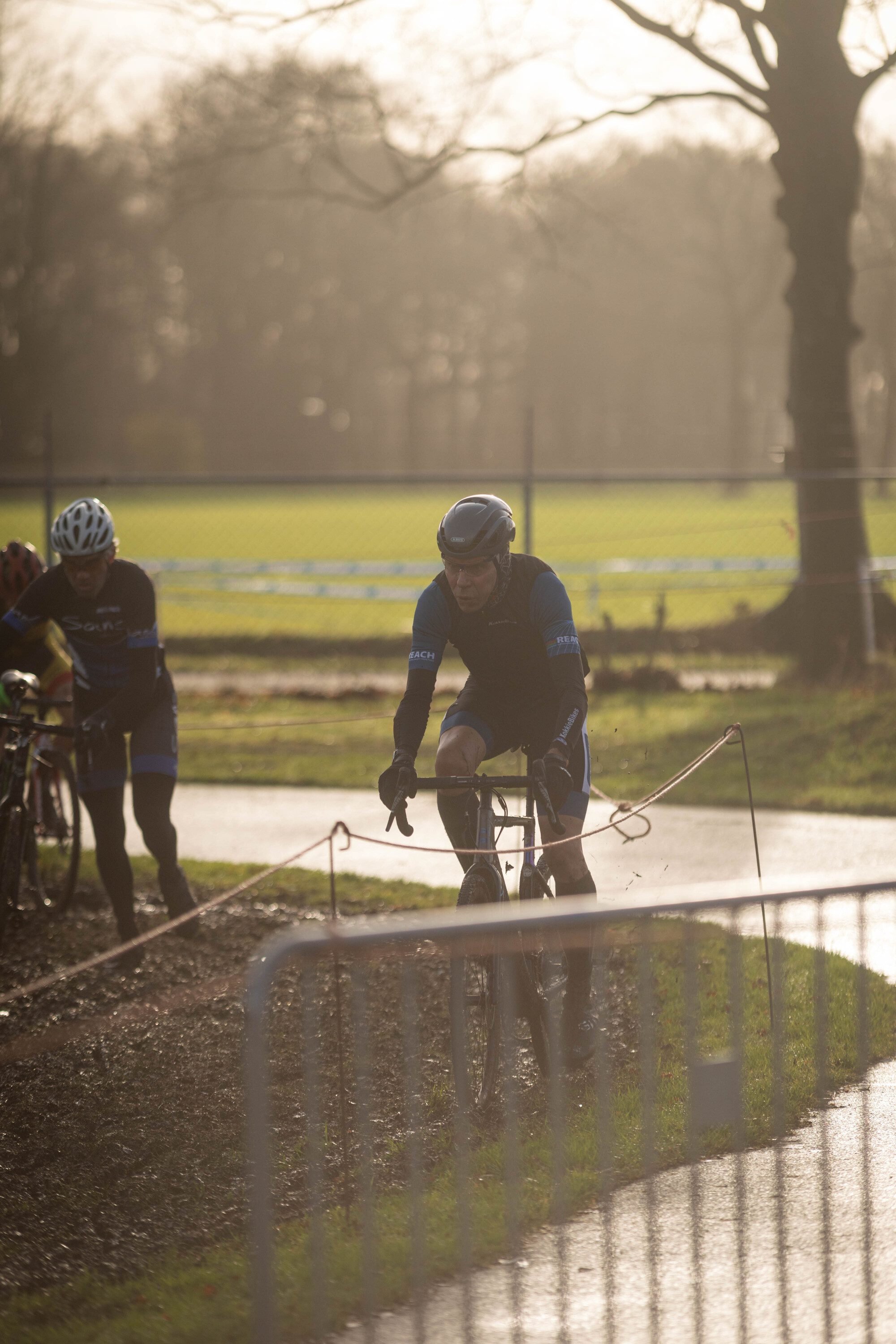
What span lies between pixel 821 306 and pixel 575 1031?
36.7 ft

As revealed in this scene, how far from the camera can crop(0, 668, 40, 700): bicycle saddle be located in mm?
6723

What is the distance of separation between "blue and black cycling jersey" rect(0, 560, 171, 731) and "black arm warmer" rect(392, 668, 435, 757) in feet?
5.26

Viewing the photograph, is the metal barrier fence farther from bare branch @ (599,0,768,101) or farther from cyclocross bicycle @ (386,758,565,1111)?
bare branch @ (599,0,768,101)

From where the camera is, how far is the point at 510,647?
5070mm


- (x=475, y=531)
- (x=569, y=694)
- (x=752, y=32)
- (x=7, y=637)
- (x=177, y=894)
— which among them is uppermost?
(x=752, y=32)

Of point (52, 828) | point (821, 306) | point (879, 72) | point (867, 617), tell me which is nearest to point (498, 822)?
point (52, 828)

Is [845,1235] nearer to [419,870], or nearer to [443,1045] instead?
[443,1045]

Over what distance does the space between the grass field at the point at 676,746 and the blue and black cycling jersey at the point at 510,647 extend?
402cm

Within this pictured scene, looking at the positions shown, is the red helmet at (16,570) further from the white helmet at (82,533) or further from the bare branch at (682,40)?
the bare branch at (682,40)

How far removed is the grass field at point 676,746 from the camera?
9734 millimetres

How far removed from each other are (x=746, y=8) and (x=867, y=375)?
47.0 metres

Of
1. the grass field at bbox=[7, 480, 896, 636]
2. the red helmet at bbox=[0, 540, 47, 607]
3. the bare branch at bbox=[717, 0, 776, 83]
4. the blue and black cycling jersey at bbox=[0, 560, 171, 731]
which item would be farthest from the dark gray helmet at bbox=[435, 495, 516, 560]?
the bare branch at bbox=[717, 0, 776, 83]

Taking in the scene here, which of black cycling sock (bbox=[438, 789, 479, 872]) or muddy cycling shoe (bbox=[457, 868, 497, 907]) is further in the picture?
black cycling sock (bbox=[438, 789, 479, 872])

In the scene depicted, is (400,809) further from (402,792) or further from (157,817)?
(157,817)
